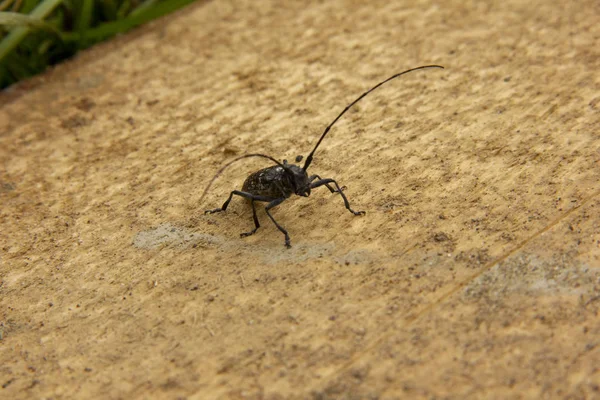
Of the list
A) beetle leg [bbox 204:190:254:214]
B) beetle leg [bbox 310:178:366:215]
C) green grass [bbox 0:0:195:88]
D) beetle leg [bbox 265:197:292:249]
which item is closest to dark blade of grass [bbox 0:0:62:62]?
green grass [bbox 0:0:195:88]

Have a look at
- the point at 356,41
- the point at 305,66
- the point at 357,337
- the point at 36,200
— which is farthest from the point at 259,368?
the point at 356,41

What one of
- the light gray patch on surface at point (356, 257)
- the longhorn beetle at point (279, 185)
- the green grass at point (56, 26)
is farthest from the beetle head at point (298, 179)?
the green grass at point (56, 26)

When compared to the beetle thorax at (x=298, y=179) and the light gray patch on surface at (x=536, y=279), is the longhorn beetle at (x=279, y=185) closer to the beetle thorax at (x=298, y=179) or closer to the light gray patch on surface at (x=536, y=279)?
the beetle thorax at (x=298, y=179)

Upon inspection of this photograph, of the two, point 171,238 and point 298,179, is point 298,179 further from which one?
point 171,238

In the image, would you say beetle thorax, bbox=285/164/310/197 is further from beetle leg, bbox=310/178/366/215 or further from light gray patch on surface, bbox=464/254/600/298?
light gray patch on surface, bbox=464/254/600/298

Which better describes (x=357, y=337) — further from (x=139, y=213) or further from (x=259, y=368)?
(x=139, y=213)

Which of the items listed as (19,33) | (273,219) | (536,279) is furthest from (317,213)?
(19,33)

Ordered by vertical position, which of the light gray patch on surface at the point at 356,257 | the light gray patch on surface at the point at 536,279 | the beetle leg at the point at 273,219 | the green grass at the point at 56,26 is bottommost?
the light gray patch on surface at the point at 536,279
